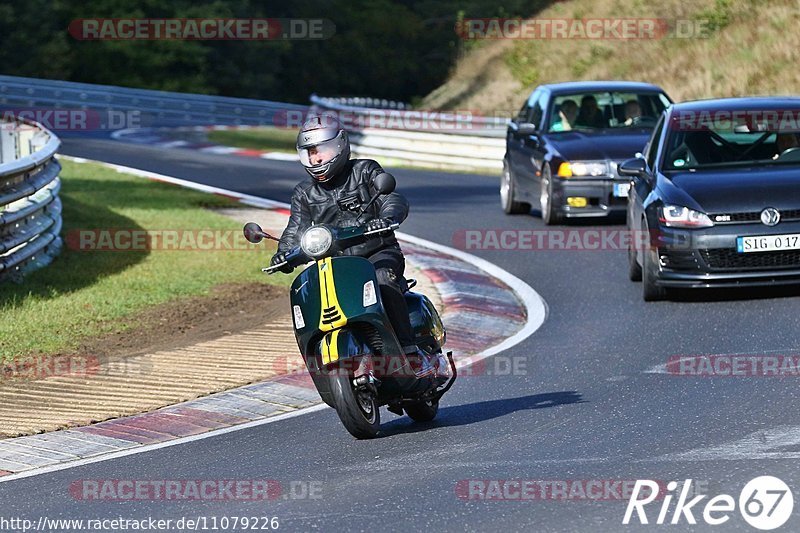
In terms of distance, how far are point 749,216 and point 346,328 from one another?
527cm

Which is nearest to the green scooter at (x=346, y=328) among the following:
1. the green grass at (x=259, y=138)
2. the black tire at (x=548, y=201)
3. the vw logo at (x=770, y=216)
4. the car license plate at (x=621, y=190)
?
the vw logo at (x=770, y=216)

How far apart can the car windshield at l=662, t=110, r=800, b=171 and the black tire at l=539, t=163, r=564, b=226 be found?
191 inches

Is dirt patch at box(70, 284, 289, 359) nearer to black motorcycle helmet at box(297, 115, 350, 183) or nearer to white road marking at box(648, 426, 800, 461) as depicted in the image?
black motorcycle helmet at box(297, 115, 350, 183)

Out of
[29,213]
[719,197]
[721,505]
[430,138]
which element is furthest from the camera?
[430,138]

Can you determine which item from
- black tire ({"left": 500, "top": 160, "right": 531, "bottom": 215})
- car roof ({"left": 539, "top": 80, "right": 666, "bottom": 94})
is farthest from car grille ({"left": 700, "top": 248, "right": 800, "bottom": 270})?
black tire ({"left": 500, "top": 160, "right": 531, "bottom": 215})

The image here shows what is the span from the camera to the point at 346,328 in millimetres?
8320

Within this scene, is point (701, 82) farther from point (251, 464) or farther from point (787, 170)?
point (251, 464)

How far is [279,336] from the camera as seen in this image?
12312mm

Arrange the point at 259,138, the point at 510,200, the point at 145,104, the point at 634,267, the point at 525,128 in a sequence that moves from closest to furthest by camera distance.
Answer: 1. the point at 634,267
2. the point at 525,128
3. the point at 510,200
4. the point at 259,138
5. the point at 145,104

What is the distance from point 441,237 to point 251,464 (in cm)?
1046

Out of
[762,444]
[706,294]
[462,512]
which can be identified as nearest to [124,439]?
[462,512]

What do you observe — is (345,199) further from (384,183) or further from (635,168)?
(635,168)

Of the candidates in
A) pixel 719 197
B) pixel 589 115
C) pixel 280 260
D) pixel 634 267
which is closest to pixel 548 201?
pixel 589 115

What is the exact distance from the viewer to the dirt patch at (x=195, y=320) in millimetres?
12039
